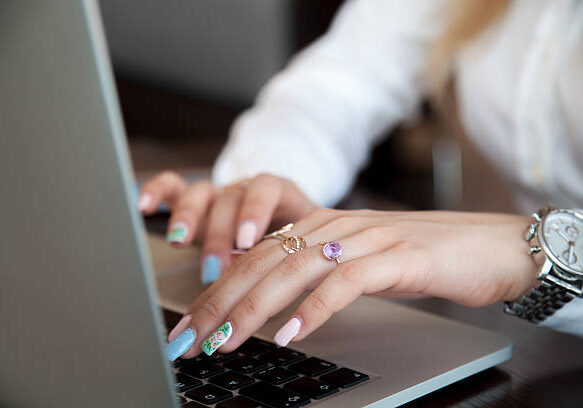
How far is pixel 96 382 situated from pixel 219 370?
0.15 meters

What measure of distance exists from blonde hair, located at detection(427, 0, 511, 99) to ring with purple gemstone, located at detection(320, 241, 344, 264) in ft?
2.13

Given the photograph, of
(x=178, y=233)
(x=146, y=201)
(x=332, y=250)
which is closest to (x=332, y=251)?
(x=332, y=250)

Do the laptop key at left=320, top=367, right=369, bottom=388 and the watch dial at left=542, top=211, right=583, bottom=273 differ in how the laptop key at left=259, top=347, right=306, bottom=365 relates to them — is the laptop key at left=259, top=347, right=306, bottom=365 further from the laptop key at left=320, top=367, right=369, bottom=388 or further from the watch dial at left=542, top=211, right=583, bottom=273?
the watch dial at left=542, top=211, right=583, bottom=273

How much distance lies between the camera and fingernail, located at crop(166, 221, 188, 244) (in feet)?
2.05

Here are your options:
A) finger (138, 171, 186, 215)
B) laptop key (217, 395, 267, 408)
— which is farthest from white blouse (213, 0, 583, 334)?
laptop key (217, 395, 267, 408)

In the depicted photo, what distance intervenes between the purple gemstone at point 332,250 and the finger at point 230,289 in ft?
0.10

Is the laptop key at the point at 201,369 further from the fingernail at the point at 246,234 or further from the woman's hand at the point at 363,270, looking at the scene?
the fingernail at the point at 246,234

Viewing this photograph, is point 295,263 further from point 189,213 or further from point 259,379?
point 189,213

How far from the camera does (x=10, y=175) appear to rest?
0.25m

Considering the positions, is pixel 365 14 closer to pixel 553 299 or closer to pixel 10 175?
pixel 553 299

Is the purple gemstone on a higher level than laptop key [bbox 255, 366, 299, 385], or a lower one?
higher

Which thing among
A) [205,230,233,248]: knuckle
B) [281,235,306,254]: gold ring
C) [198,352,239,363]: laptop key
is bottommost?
[198,352,239,363]: laptop key

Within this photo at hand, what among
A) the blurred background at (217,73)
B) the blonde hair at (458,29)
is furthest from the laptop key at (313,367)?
the blurred background at (217,73)

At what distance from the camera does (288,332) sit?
1.37ft
